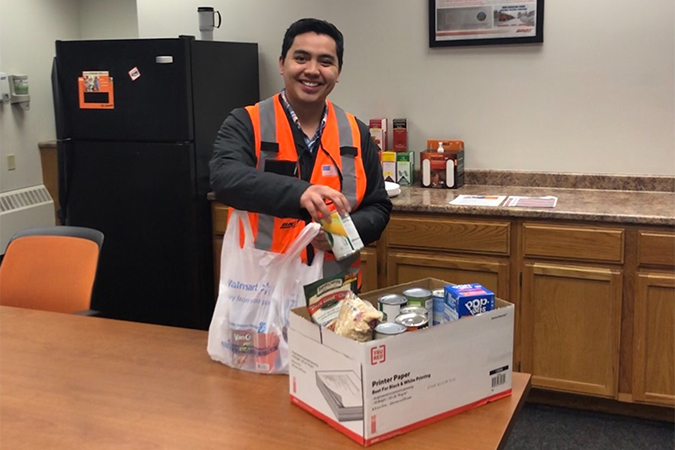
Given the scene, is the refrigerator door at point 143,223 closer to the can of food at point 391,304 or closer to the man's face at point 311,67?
the man's face at point 311,67

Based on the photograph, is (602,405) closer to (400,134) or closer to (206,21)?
(400,134)

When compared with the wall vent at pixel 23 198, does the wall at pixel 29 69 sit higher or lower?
higher

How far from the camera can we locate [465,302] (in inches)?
50.7

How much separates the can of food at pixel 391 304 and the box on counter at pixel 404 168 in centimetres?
219

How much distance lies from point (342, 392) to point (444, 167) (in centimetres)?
232

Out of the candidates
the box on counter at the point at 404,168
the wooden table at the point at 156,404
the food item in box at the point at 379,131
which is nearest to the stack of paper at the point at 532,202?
the box on counter at the point at 404,168

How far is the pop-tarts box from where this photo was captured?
1.29 metres

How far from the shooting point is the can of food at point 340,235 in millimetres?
1439

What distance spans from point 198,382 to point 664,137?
2.56 meters

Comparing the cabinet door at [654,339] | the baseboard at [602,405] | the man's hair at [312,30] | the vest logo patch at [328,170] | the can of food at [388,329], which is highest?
the man's hair at [312,30]

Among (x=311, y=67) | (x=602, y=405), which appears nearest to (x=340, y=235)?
(x=311, y=67)

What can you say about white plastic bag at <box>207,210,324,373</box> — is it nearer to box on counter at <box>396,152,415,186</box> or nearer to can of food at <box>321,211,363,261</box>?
can of food at <box>321,211,363,261</box>

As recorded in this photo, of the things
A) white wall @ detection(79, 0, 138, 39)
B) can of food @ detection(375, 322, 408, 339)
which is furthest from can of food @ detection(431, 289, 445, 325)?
white wall @ detection(79, 0, 138, 39)

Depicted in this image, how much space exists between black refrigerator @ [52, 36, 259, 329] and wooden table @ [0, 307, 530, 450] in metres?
1.75
